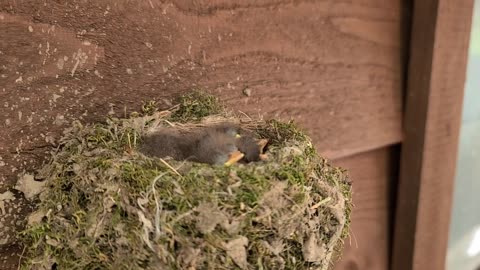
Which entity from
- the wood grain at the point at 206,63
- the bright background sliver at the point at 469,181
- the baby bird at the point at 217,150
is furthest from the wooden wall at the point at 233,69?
the bright background sliver at the point at 469,181

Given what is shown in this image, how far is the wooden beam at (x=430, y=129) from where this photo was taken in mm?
Answer: 1286

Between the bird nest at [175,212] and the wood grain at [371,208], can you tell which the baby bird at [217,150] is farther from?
the wood grain at [371,208]

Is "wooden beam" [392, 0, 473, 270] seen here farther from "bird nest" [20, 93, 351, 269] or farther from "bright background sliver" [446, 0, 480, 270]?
"bird nest" [20, 93, 351, 269]

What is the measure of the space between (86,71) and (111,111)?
0.07 m

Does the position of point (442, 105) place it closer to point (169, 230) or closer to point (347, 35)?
point (347, 35)

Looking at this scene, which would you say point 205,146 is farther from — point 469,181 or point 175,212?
point 469,181

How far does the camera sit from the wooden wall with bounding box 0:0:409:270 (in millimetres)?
687

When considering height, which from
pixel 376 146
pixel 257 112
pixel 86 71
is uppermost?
pixel 86 71

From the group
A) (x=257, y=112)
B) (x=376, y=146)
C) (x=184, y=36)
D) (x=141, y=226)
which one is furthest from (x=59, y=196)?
(x=376, y=146)

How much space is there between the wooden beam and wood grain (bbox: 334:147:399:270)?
35 mm

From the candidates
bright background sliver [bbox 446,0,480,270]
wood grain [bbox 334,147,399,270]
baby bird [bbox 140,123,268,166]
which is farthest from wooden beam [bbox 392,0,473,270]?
A: baby bird [bbox 140,123,268,166]

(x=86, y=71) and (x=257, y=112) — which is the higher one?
(x=86, y=71)

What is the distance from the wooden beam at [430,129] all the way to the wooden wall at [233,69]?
43mm

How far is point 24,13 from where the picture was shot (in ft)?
2.18
